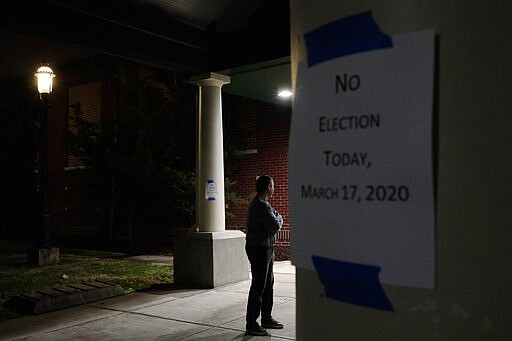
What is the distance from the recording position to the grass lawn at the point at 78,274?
30.5 feet

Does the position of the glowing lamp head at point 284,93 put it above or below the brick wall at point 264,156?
above

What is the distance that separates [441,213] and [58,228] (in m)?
20.0

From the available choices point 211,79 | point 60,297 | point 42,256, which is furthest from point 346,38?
point 42,256

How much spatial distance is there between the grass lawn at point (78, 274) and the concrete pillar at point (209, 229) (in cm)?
105

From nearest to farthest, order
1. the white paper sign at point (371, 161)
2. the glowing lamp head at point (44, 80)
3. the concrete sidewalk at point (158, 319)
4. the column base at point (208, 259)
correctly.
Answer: the white paper sign at point (371, 161), the concrete sidewalk at point (158, 319), the column base at point (208, 259), the glowing lamp head at point (44, 80)

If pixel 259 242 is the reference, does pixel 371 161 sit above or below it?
above

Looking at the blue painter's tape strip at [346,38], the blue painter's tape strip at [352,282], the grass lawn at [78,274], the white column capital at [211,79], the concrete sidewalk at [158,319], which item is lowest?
the grass lawn at [78,274]

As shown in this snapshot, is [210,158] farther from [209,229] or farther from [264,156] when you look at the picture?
[264,156]

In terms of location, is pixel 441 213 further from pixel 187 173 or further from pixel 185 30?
pixel 187 173

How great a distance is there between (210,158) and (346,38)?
760 centimetres

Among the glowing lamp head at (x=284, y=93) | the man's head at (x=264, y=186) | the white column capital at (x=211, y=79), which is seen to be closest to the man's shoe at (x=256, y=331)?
the man's head at (x=264, y=186)

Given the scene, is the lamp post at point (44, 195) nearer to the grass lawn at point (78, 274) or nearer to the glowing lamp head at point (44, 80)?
the glowing lamp head at point (44, 80)

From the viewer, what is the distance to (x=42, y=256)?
12406 millimetres

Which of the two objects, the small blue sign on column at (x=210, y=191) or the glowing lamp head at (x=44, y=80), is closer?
the small blue sign on column at (x=210, y=191)
